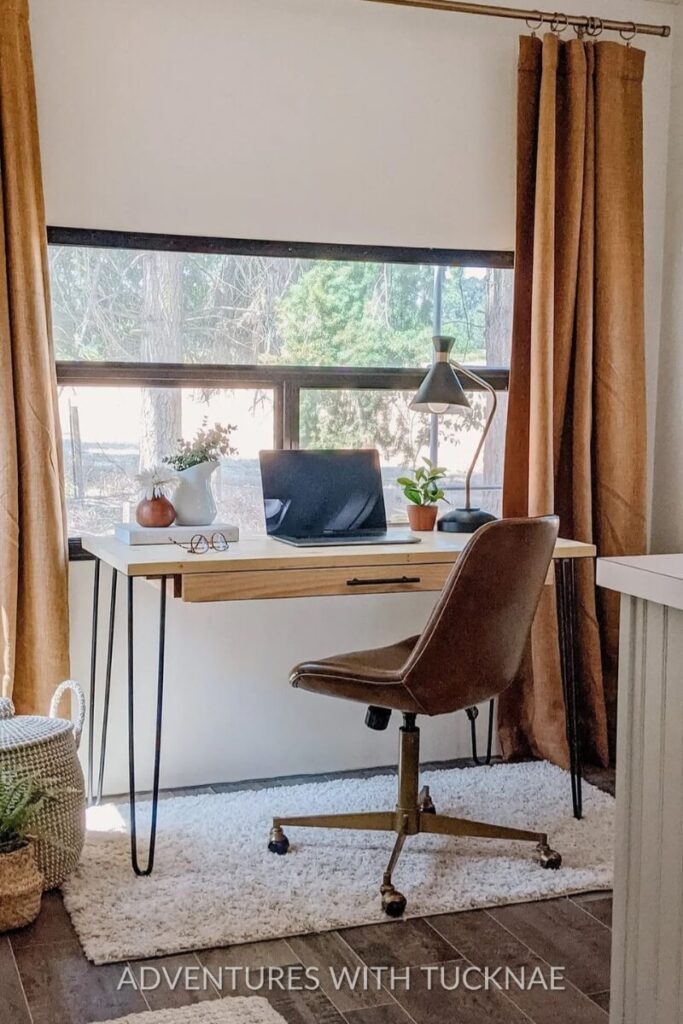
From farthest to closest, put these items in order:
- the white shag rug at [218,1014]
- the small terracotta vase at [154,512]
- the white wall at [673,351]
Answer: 1. the white wall at [673,351]
2. the small terracotta vase at [154,512]
3. the white shag rug at [218,1014]

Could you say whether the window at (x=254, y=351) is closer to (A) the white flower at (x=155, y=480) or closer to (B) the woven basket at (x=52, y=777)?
(A) the white flower at (x=155, y=480)

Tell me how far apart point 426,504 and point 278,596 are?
2.45 feet

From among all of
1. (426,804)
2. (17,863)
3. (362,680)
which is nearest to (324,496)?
(362,680)

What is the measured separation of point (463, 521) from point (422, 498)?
0.15 m

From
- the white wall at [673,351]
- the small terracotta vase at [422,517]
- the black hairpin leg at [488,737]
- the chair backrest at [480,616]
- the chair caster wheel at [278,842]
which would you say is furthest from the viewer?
the white wall at [673,351]

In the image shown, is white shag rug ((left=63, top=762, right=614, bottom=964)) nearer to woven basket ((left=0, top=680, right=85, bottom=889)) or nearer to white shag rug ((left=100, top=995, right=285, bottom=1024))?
woven basket ((left=0, top=680, right=85, bottom=889))

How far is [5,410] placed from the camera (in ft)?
9.05

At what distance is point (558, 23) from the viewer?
3.31 meters

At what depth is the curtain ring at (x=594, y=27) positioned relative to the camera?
10.8ft

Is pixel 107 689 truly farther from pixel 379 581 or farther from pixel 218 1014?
pixel 218 1014

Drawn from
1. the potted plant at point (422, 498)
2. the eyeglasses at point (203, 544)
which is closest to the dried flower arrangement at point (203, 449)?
the eyeglasses at point (203, 544)

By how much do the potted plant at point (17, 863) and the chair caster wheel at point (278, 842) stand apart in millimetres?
562

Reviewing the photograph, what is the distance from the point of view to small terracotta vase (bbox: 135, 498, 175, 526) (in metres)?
2.85

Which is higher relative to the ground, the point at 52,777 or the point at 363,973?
the point at 52,777
